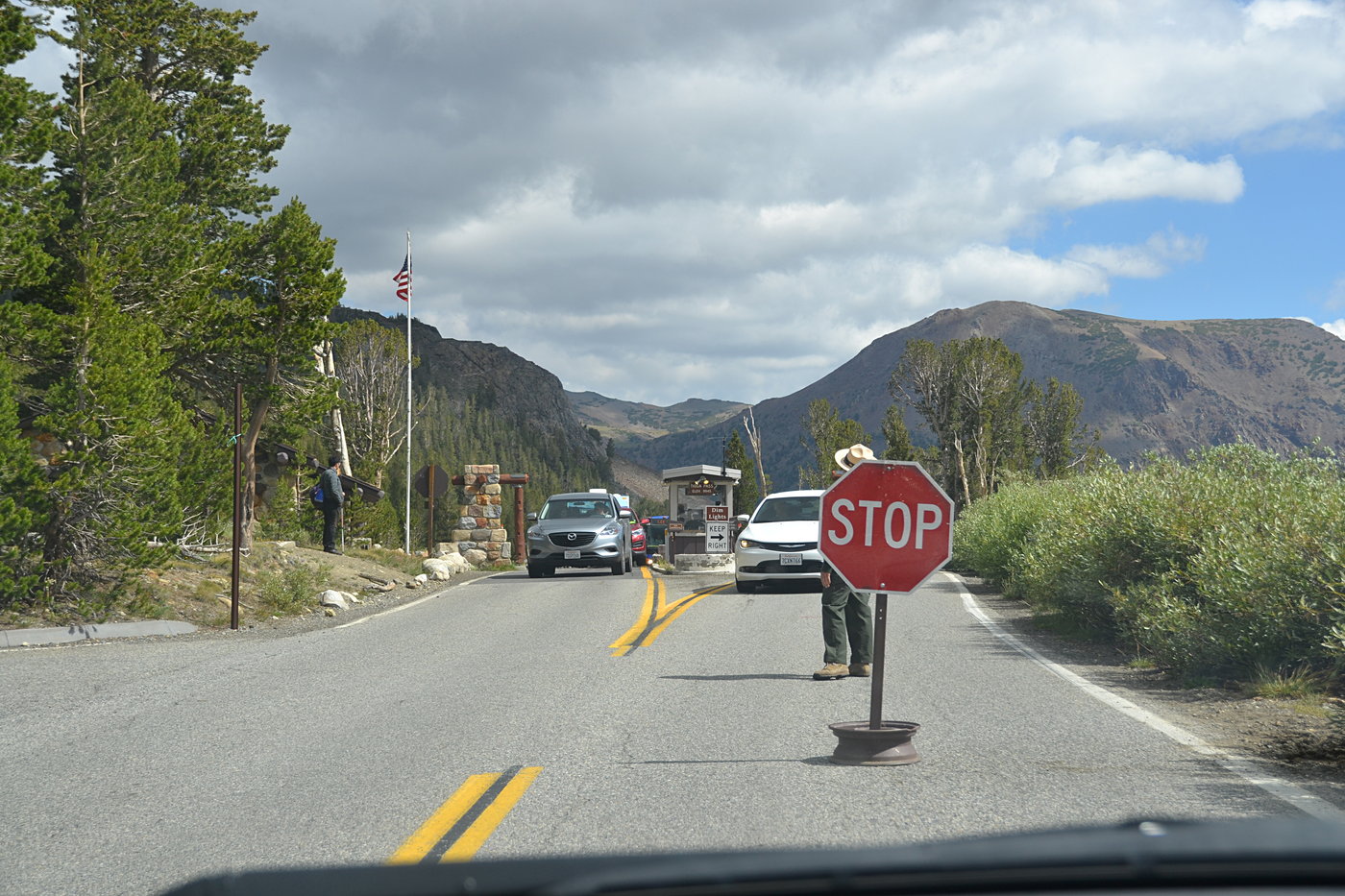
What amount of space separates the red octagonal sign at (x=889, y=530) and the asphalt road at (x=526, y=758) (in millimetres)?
1075

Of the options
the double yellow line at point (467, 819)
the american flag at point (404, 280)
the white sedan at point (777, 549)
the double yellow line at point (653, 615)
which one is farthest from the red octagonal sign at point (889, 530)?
the american flag at point (404, 280)

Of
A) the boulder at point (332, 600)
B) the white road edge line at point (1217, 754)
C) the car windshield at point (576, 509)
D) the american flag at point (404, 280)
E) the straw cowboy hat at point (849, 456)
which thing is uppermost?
the american flag at point (404, 280)

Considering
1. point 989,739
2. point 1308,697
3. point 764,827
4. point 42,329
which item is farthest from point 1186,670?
point 42,329

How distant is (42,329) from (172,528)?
10.5 feet

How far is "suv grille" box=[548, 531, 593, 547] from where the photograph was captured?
83.4 feet

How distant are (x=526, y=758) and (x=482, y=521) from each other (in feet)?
95.0

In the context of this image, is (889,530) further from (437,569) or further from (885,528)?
(437,569)

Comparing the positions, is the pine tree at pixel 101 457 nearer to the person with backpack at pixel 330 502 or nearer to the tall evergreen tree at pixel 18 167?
the tall evergreen tree at pixel 18 167

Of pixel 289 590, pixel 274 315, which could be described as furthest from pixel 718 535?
pixel 289 590

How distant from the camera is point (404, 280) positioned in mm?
40844

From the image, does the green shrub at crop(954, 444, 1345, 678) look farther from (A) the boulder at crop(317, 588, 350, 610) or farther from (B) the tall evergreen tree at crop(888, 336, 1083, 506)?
(B) the tall evergreen tree at crop(888, 336, 1083, 506)

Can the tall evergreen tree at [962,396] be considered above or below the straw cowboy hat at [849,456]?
above

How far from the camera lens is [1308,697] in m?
9.35

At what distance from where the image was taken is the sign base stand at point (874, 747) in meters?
6.99
